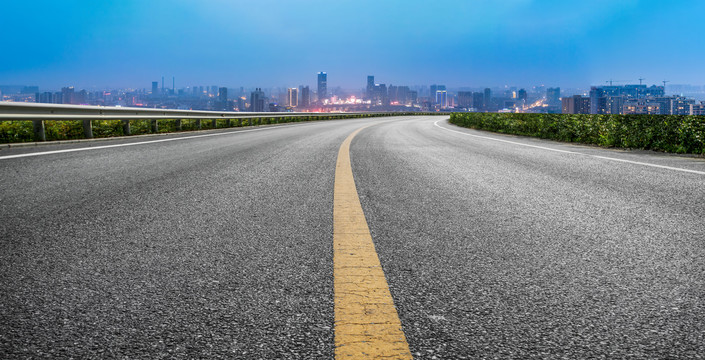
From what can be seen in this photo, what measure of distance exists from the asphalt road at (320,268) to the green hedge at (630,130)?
6.27 metres

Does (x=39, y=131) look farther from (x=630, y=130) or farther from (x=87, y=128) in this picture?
(x=630, y=130)

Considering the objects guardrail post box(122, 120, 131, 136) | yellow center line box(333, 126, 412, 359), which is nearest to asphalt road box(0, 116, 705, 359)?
yellow center line box(333, 126, 412, 359)

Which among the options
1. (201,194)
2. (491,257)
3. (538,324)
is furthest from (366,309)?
(201,194)

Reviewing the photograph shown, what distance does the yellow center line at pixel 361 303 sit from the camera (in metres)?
1.42

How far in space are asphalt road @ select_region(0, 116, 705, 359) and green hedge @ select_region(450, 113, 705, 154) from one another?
6273 mm

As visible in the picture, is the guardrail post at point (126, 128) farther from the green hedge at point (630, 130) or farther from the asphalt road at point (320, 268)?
the green hedge at point (630, 130)

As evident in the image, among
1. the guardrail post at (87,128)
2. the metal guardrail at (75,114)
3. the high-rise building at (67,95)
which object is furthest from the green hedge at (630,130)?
the high-rise building at (67,95)

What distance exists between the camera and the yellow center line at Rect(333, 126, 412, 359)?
142 centimetres

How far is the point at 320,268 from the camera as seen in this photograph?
2135 millimetres

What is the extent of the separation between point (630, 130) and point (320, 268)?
36.8 ft

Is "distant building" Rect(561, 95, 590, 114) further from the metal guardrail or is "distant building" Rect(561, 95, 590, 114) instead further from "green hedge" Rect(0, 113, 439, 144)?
the metal guardrail

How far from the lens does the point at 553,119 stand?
15.3m

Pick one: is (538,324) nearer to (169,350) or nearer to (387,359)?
(387,359)

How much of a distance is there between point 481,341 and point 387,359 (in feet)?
1.06
